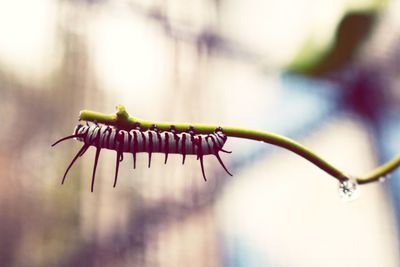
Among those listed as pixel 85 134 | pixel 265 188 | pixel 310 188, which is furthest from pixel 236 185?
pixel 85 134

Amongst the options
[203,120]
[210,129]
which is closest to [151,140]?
[210,129]

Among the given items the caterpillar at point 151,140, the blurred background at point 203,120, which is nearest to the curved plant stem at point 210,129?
the caterpillar at point 151,140

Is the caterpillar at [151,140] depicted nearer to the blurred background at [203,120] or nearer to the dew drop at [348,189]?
the dew drop at [348,189]

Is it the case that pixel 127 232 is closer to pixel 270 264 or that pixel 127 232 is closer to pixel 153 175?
pixel 153 175

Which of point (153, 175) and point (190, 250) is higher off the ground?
point (153, 175)

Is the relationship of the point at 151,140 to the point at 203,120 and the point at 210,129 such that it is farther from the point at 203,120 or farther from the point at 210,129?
the point at 203,120
